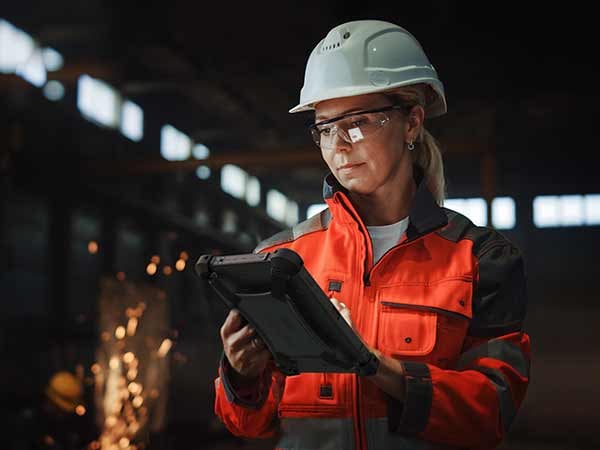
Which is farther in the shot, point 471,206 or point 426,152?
point 471,206

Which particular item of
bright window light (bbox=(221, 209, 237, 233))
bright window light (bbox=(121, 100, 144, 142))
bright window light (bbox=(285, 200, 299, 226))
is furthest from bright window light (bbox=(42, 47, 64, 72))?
bright window light (bbox=(285, 200, 299, 226))

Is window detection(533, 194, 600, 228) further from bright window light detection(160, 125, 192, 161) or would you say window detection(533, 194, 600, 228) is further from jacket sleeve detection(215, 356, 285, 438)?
bright window light detection(160, 125, 192, 161)

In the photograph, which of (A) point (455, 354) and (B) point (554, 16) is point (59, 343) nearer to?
(B) point (554, 16)

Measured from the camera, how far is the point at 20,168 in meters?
4.84

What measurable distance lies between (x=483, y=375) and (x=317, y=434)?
0.25 meters

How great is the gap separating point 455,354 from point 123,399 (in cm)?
280

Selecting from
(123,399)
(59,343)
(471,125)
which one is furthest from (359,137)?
(59,343)

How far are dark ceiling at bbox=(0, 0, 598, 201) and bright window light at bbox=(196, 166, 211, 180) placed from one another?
94 mm

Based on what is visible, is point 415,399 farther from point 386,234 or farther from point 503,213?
point 503,213

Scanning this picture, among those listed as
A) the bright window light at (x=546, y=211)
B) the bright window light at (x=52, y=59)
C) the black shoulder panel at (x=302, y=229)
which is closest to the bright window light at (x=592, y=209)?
the bright window light at (x=546, y=211)

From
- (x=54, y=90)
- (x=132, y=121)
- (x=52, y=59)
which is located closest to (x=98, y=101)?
(x=52, y=59)

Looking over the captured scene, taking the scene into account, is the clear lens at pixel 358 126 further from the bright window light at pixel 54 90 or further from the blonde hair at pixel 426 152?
the bright window light at pixel 54 90

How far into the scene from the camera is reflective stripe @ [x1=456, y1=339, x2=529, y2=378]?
1.18 metres

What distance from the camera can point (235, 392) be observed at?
1.20 m
